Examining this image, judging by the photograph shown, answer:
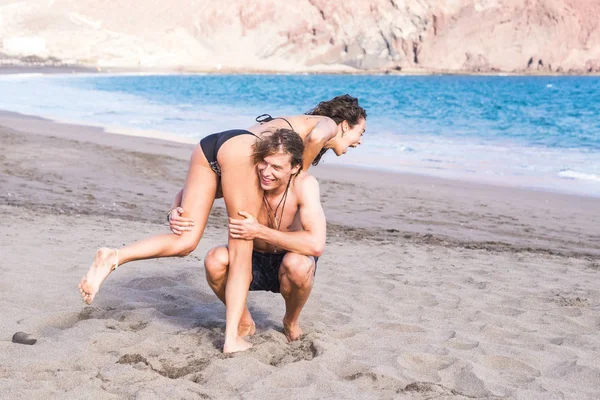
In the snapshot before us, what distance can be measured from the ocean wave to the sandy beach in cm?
289

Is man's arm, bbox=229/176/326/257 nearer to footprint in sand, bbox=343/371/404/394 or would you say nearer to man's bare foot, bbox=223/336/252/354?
man's bare foot, bbox=223/336/252/354

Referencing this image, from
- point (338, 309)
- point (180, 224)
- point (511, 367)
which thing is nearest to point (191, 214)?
point (180, 224)

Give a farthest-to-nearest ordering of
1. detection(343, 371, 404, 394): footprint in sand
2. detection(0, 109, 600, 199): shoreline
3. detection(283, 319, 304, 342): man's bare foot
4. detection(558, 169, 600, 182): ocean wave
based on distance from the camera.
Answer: detection(558, 169, 600, 182): ocean wave → detection(0, 109, 600, 199): shoreline → detection(283, 319, 304, 342): man's bare foot → detection(343, 371, 404, 394): footprint in sand

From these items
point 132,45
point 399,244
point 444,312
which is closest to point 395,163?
point 399,244

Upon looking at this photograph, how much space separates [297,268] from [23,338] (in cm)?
146

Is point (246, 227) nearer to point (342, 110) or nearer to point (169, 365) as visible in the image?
point (169, 365)

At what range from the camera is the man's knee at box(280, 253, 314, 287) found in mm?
3926

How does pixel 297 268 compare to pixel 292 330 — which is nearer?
pixel 297 268

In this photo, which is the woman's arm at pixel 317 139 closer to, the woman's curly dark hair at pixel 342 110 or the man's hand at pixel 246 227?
the woman's curly dark hair at pixel 342 110

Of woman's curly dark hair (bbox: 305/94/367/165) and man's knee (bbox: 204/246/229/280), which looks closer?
man's knee (bbox: 204/246/229/280)

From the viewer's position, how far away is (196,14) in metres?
118

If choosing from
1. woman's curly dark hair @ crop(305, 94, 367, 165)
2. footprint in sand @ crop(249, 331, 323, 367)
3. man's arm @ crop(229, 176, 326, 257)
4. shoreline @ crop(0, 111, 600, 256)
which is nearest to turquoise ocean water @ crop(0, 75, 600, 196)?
shoreline @ crop(0, 111, 600, 256)

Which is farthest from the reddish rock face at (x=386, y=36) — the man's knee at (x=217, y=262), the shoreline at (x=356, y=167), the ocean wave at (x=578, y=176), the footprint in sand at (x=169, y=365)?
the footprint in sand at (x=169, y=365)

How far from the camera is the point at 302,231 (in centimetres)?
394
